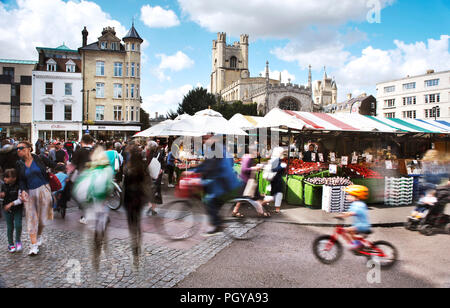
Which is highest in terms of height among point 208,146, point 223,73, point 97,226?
point 223,73

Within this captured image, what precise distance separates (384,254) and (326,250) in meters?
0.85

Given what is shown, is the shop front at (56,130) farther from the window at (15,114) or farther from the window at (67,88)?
the window at (15,114)

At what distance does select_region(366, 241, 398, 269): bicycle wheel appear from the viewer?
4.55m

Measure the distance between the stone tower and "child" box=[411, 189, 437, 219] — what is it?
305 feet

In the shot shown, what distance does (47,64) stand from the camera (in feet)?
123

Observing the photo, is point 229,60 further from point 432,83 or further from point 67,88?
point 67,88

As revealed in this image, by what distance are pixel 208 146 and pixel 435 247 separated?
487cm

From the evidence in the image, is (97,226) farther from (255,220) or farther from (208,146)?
(255,220)

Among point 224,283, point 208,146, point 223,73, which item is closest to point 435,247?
point 224,283

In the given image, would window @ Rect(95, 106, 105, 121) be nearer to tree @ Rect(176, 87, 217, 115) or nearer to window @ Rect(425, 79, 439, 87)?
tree @ Rect(176, 87, 217, 115)

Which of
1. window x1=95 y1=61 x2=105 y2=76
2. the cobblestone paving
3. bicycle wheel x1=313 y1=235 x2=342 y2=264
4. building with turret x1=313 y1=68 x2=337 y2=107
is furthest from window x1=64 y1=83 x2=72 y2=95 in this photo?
building with turret x1=313 y1=68 x2=337 y2=107

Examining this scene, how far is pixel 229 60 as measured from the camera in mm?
99125

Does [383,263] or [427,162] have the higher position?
[427,162]

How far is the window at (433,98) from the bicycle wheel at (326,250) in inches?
2640
